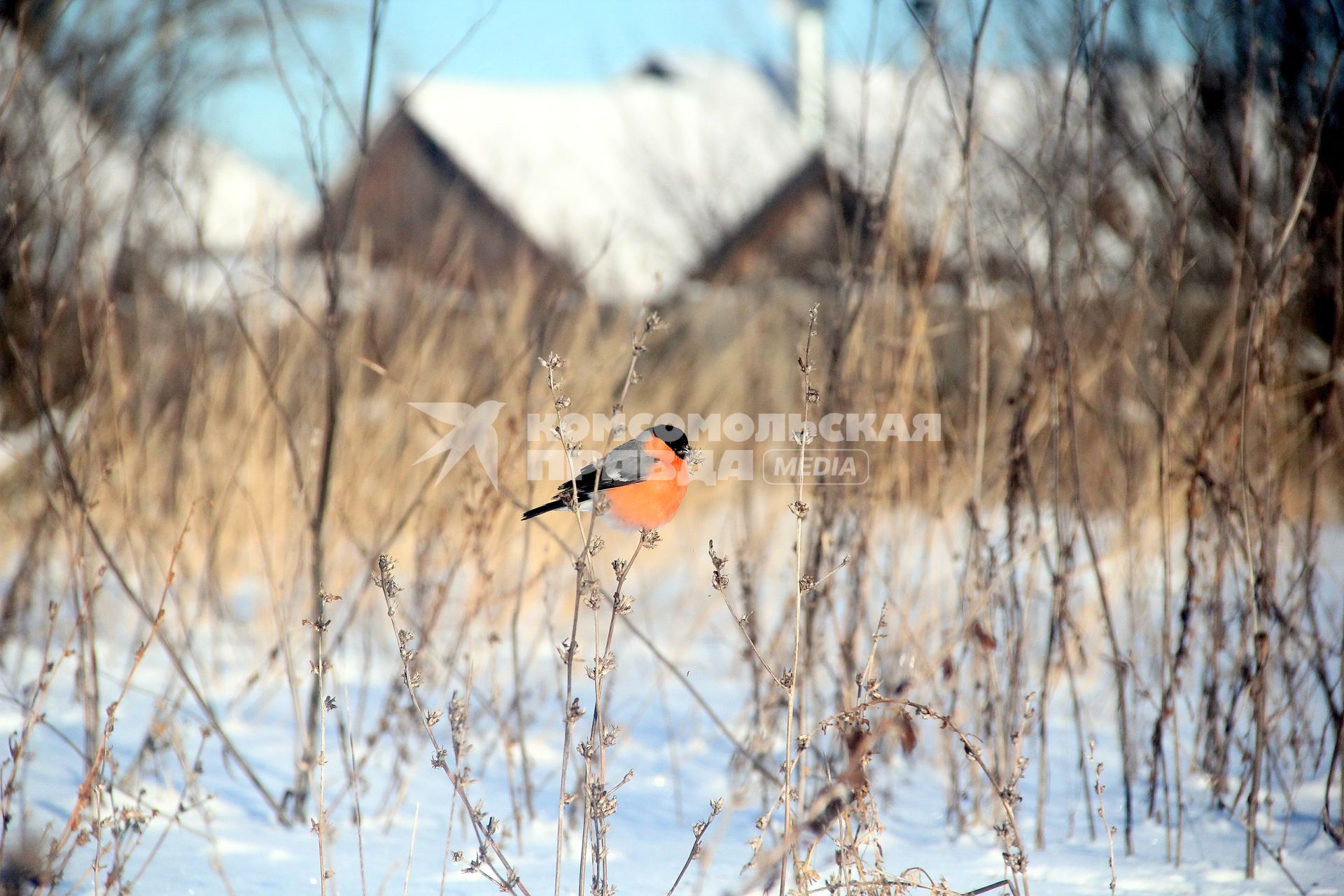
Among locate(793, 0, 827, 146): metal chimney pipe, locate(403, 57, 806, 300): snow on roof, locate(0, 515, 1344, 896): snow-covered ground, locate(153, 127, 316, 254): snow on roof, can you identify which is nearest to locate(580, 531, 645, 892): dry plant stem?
locate(0, 515, 1344, 896): snow-covered ground

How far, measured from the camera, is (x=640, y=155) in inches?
545

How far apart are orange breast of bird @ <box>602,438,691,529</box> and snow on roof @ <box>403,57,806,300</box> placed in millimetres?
7458

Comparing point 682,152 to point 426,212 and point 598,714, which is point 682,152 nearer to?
point 426,212

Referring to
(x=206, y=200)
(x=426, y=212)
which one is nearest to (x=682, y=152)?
(x=426, y=212)

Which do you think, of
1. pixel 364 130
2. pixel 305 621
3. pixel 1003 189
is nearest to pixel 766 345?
pixel 1003 189

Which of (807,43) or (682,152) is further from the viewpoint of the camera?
(807,43)

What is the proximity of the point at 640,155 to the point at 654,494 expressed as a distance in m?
12.6

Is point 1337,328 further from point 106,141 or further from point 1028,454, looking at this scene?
point 106,141

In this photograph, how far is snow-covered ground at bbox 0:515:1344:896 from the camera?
189 cm

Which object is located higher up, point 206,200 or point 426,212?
point 426,212

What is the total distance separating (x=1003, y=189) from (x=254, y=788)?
796cm

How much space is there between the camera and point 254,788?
7.64 feet

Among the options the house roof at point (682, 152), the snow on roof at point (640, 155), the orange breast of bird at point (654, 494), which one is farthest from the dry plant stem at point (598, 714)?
the snow on roof at point (640, 155)

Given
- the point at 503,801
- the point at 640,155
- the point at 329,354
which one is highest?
the point at 640,155
